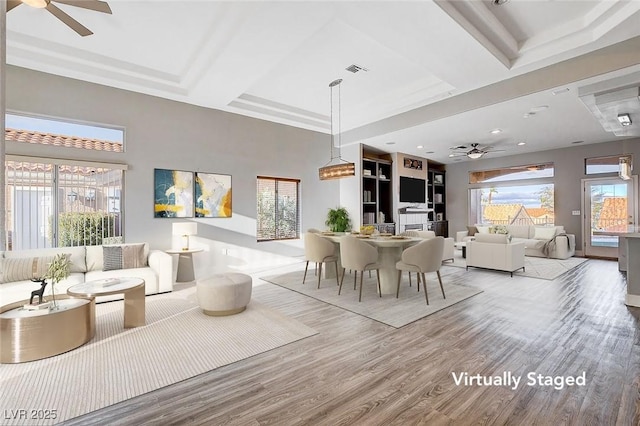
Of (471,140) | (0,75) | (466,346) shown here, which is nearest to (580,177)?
(471,140)

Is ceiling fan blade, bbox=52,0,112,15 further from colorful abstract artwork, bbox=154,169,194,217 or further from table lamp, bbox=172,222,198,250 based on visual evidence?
table lamp, bbox=172,222,198,250

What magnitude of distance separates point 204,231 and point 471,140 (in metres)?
6.63

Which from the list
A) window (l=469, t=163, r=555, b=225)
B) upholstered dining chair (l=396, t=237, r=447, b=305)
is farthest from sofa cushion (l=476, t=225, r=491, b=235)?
upholstered dining chair (l=396, t=237, r=447, b=305)

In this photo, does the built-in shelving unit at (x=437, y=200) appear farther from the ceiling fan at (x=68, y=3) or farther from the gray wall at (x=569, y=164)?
the ceiling fan at (x=68, y=3)

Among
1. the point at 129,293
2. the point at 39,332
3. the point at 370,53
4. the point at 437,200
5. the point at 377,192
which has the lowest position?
the point at 39,332

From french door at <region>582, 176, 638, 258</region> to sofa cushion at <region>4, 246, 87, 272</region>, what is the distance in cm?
1120

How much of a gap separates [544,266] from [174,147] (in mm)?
7999

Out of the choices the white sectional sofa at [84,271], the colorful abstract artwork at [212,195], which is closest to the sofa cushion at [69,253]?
the white sectional sofa at [84,271]

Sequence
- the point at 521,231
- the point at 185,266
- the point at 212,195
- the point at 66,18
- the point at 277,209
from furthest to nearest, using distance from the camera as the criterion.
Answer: the point at 521,231 → the point at 277,209 → the point at 212,195 → the point at 185,266 → the point at 66,18

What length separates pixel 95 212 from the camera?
192 inches

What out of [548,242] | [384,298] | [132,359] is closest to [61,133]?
[132,359]

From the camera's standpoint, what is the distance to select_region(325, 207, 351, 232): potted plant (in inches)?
307

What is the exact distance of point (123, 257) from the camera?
4488mm

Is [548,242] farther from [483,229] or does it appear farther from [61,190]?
[61,190]
